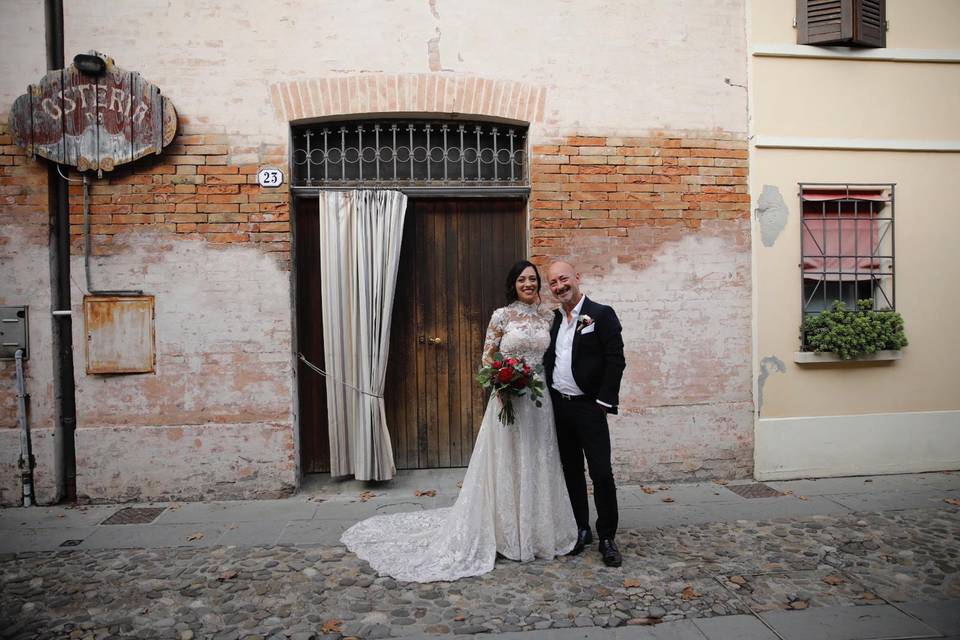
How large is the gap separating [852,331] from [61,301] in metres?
7.27

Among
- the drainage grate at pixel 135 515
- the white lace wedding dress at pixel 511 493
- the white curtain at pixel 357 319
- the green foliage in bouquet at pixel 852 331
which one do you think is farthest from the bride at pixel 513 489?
the green foliage in bouquet at pixel 852 331

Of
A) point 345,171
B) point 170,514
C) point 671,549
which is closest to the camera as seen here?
point 671,549

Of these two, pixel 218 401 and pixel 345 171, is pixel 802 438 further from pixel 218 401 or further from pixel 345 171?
pixel 218 401

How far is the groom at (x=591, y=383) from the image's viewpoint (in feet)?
12.6

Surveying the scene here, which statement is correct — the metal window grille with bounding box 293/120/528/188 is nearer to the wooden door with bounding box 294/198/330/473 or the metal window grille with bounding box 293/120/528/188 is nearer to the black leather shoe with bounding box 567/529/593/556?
the wooden door with bounding box 294/198/330/473

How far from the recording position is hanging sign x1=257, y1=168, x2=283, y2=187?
5.23m

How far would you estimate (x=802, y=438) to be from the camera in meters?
5.67

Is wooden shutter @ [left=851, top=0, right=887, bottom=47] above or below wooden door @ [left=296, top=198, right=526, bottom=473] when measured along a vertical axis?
above

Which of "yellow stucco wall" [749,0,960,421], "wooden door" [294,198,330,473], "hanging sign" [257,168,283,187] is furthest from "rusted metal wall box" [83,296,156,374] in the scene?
"yellow stucco wall" [749,0,960,421]

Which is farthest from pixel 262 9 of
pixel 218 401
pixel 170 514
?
pixel 170 514

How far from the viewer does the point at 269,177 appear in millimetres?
5227

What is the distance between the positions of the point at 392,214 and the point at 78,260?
8.97 ft

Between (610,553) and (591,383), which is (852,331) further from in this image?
(610,553)

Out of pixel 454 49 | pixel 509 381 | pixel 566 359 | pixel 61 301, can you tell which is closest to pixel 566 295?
pixel 566 359
